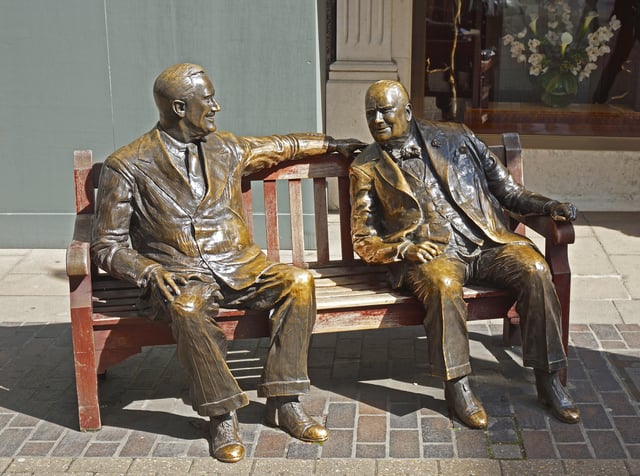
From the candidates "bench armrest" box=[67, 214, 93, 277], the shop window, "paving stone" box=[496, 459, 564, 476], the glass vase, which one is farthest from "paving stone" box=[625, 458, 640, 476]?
the glass vase

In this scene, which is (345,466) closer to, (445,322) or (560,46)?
(445,322)

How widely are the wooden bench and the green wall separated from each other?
5.36 ft

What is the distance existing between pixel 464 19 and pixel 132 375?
179 inches

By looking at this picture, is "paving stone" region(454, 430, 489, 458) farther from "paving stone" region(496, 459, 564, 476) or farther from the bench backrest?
the bench backrest

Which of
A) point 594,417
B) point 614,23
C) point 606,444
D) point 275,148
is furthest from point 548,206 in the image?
point 614,23

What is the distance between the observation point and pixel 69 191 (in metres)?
6.94

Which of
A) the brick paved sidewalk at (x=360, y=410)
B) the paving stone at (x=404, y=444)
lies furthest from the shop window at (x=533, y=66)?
the paving stone at (x=404, y=444)

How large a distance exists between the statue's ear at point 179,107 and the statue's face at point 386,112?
873mm

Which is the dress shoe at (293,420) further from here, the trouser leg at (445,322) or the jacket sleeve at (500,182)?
the jacket sleeve at (500,182)

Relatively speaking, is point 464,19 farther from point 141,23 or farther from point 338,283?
point 338,283

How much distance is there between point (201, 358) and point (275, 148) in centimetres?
124

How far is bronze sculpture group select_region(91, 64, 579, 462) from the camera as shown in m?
4.13

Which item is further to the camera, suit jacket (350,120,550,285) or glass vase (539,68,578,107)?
glass vase (539,68,578,107)

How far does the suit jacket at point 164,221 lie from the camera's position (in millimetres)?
4273
